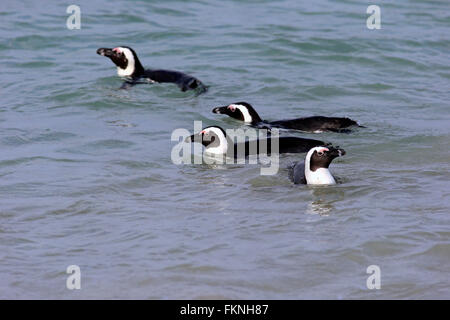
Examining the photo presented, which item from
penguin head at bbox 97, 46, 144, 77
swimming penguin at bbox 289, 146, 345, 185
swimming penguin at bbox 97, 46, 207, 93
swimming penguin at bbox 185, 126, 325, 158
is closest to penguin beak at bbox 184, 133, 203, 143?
swimming penguin at bbox 185, 126, 325, 158

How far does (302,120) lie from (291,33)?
592 centimetres

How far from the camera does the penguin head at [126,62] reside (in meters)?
12.7

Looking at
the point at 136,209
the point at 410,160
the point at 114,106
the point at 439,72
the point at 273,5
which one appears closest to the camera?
the point at 136,209

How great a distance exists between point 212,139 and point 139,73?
3.75 metres

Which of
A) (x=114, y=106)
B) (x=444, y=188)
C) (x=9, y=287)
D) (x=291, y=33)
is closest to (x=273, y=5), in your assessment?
(x=291, y=33)

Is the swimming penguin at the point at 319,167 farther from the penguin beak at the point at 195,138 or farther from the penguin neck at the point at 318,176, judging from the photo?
the penguin beak at the point at 195,138

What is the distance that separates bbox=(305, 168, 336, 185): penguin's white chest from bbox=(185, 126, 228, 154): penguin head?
1.64m

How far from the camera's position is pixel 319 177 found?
762 centimetres

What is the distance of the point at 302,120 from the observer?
978 centimetres

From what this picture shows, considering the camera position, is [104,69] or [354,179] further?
[104,69]

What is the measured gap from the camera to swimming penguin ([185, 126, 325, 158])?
898 cm

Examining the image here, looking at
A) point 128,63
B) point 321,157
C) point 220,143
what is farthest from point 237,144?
point 128,63
